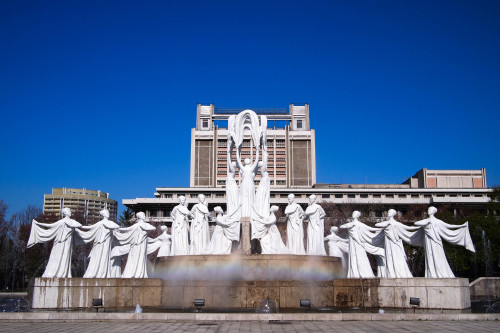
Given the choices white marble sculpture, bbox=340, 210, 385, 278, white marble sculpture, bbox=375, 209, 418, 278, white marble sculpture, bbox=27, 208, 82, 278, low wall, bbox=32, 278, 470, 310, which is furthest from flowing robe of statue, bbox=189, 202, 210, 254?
white marble sculpture, bbox=375, 209, 418, 278

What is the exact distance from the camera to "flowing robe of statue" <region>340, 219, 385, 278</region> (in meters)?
18.5

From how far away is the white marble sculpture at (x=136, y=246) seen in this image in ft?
61.5

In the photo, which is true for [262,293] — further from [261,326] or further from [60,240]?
[60,240]

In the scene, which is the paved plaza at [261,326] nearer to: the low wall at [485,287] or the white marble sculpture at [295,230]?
the white marble sculpture at [295,230]

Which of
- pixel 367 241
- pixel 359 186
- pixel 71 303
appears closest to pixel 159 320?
pixel 71 303

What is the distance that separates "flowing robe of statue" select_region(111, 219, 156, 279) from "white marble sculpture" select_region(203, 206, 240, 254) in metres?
2.67

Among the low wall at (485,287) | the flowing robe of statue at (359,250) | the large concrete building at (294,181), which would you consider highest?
the large concrete building at (294,181)

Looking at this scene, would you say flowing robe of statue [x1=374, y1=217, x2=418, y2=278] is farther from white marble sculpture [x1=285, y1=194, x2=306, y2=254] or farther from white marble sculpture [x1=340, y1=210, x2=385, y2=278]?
white marble sculpture [x1=285, y1=194, x2=306, y2=254]

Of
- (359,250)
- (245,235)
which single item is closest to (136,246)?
(245,235)

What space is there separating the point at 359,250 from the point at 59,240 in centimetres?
1164

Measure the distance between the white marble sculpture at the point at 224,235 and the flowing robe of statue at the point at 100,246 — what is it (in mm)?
3950

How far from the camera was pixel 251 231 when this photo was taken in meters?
20.2

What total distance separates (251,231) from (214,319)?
7.87 metres

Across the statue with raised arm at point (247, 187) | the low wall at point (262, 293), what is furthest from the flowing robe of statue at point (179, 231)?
the low wall at point (262, 293)
